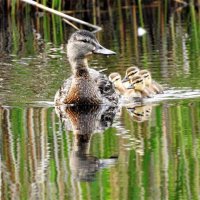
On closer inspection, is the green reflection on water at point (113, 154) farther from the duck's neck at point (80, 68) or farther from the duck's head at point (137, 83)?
the duck's head at point (137, 83)

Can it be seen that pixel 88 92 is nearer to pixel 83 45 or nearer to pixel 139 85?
pixel 83 45

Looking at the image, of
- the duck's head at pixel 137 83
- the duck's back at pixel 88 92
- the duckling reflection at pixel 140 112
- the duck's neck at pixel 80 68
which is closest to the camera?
the duckling reflection at pixel 140 112

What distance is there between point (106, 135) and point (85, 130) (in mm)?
315

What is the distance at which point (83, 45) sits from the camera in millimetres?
8047

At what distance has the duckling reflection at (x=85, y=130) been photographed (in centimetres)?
543

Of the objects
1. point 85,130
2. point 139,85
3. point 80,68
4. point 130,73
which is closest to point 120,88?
point 130,73

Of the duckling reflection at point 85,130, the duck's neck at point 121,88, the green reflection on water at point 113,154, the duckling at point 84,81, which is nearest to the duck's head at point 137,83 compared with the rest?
the duck's neck at point 121,88

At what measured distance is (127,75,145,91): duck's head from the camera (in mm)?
8391

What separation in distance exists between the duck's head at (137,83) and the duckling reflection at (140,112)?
534mm

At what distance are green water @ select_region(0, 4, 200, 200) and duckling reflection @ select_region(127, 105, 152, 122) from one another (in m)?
0.01

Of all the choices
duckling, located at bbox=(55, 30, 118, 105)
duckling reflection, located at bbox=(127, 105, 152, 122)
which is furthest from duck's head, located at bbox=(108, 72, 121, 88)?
duckling reflection, located at bbox=(127, 105, 152, 122)

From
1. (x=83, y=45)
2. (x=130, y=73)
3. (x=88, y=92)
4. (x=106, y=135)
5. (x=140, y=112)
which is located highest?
(x=83, y=45)

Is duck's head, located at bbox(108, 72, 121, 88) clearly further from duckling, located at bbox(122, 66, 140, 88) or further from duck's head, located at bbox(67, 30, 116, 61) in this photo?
duck's head, located at bbox(67, 30, 116, 61)

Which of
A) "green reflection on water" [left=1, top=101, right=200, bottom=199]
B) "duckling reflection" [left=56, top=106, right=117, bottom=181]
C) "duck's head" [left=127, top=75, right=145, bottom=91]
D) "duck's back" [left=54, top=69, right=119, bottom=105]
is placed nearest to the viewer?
"green reflection on water" [left=1, top=101, right=200, bottom=199]
